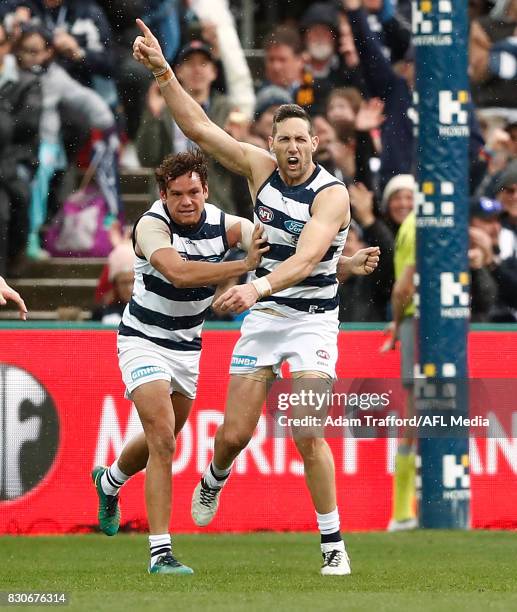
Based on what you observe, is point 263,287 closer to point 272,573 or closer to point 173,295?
point 173,295

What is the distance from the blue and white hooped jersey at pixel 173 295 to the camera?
8406 mm

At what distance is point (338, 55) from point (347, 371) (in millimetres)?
4120

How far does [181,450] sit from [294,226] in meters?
3.03

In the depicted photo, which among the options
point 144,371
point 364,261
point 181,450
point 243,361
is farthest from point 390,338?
point 144,371

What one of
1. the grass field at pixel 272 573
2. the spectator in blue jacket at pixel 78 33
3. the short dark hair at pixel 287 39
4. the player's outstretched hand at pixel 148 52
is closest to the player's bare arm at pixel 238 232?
the player's outstretched hand at pixel 148 52

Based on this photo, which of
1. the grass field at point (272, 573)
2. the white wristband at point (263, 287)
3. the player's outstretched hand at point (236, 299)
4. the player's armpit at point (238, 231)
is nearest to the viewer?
the grass field at point (272, 573)

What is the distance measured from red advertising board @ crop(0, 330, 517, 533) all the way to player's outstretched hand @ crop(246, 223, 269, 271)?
3078 mm

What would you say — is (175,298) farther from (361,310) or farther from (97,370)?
(361,310)

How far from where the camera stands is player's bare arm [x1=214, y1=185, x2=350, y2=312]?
747 centimetres

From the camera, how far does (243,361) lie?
835cm

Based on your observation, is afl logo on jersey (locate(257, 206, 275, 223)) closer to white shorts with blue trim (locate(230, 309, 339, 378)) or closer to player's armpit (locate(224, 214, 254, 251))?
player's armpit (locate(224, 214, 254, 251))

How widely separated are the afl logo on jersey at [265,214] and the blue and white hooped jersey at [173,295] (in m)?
0.36

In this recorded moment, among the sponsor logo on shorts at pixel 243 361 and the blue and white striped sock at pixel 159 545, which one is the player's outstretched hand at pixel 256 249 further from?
the blue and white striped sock at pixel 159 545

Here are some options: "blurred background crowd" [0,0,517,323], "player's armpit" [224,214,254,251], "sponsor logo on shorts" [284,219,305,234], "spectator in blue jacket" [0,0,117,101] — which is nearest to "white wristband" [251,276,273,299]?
"sponsor logo on shorts" [284,219,305,234]
